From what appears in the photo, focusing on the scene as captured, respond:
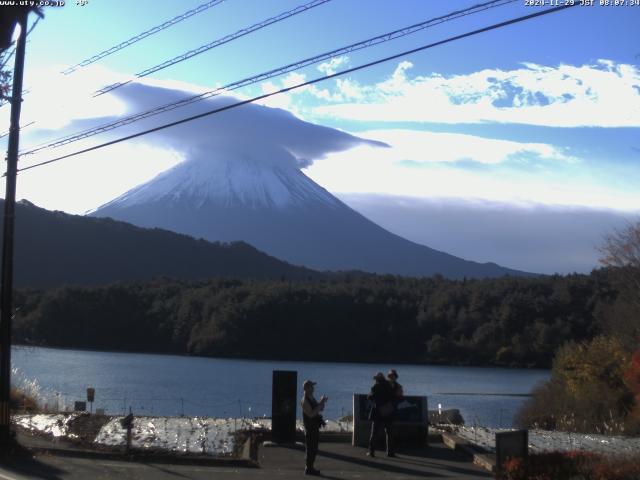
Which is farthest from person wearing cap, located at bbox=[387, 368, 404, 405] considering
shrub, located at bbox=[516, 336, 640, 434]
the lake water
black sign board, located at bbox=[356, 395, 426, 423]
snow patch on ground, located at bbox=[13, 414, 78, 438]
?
shrub, located at bbox=[516, 336, 640, 434]

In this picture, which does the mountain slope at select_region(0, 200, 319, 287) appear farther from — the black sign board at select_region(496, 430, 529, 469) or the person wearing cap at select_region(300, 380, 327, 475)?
the black sign board at select_region(496, 430, 529, 469)

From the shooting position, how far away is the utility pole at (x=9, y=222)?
54.1 ft

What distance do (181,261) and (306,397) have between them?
91420mm

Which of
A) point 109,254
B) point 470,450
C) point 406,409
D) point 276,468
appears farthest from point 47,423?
point 109,254

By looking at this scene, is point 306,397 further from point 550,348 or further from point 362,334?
point 362,334

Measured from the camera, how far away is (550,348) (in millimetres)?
53469

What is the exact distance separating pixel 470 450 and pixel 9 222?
931 cm

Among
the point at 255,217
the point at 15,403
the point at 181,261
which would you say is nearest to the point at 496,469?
the point at 15,403

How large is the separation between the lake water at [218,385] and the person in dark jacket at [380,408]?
31.1ft

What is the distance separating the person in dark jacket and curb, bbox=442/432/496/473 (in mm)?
1405

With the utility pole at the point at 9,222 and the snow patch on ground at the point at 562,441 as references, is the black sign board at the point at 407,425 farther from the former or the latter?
the utility pole at the point at 9,222

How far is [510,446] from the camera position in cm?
1235

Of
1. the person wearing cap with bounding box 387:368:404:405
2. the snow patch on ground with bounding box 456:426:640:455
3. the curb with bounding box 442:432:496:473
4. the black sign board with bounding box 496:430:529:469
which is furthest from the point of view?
the snow patch on ground with bounding box 456:426:640:455

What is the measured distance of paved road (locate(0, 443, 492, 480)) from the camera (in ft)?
45.1
